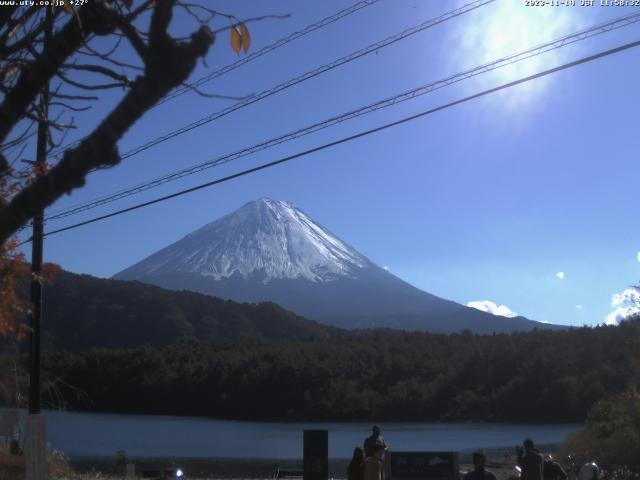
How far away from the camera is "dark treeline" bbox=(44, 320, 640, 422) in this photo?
2336 inches

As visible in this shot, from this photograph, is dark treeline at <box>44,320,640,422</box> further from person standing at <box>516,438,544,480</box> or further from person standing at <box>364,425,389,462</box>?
person standing at <box>516,438,544,480</box>

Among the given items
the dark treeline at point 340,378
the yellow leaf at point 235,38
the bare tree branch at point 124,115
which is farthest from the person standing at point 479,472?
the dark treeline at point 340,378

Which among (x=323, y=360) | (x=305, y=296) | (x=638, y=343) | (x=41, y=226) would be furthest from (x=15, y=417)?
(x=305, y=296)

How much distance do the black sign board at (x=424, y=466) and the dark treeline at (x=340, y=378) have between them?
43.6 m

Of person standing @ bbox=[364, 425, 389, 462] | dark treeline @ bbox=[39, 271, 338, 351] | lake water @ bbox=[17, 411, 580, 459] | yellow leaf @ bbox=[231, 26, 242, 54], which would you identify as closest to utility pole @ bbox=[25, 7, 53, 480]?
person standing @ bbox=[364, 425, 389, 462]

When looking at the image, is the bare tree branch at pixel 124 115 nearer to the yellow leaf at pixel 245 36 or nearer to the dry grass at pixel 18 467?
the yellow leaf at pixel 245 36

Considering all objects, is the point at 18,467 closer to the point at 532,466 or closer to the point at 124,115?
the point at 532,466

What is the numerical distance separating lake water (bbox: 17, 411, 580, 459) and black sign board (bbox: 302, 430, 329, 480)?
2130 centimetres

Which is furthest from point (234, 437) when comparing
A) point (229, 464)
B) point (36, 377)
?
point (36, 377)

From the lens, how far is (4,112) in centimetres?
417

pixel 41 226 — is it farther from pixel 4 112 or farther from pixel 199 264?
pixel 199 264

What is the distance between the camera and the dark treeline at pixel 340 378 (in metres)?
59.3

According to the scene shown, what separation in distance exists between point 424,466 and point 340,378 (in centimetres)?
5931

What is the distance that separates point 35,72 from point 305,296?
154184 millimetres
